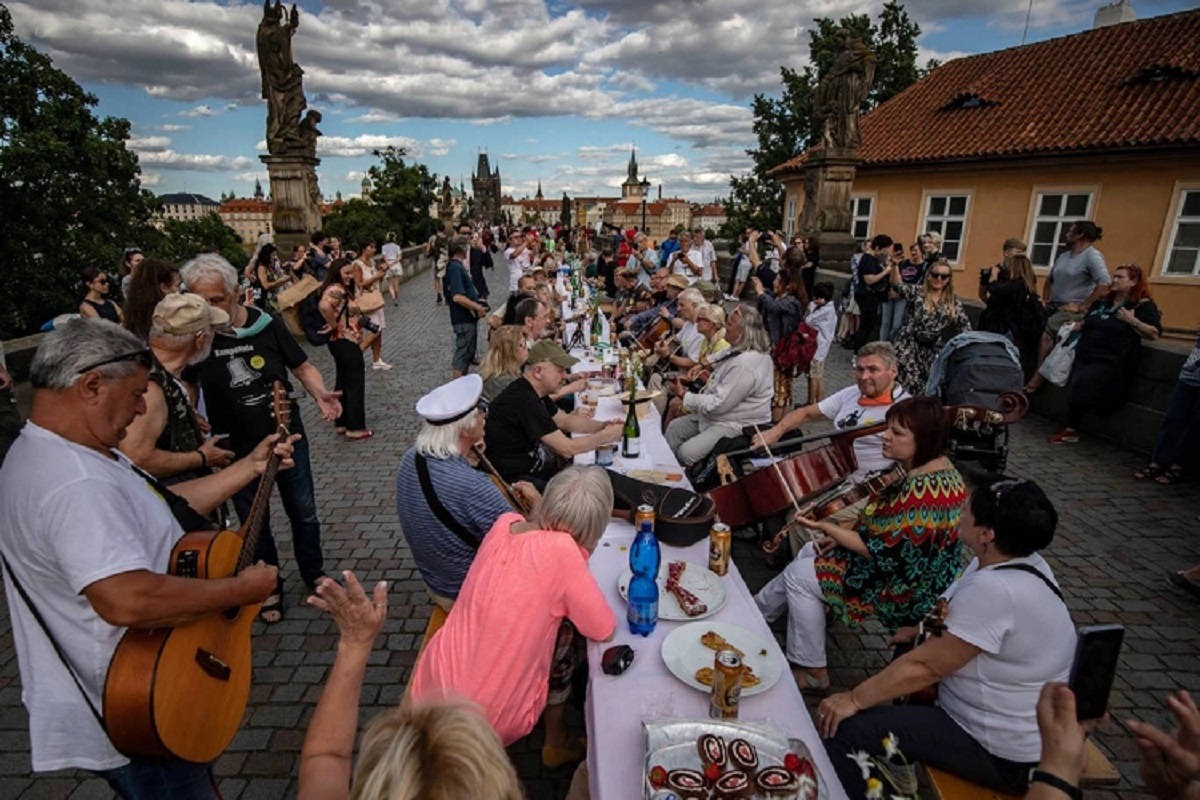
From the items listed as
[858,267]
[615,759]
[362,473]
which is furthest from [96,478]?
[858,267]

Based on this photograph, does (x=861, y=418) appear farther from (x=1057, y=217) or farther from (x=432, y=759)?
(x=1057, y=217)

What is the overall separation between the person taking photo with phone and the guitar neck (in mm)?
2341

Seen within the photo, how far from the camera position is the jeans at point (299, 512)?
382cm

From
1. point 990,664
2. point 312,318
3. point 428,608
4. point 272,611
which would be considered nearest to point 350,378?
point 312,318

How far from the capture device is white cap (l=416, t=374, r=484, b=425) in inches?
109

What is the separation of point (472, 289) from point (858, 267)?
6906mm

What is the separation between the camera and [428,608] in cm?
398

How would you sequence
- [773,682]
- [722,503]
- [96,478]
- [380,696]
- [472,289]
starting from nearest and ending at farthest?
[96,478] → [773,682] → [380,696] → [722,503] → [472,289]

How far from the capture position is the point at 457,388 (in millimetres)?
2965

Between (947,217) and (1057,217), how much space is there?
2897mm

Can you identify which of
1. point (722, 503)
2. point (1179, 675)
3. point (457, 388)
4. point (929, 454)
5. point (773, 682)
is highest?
point (457, 388)

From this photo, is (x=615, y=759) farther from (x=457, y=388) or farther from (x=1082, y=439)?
(x=1082, y=439)

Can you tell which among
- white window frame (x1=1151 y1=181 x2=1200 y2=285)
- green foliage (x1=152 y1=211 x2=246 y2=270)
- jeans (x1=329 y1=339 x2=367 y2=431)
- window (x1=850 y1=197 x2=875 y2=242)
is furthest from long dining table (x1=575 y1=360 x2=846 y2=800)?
window (x1=850 y1=197 x2=875 y2=242)

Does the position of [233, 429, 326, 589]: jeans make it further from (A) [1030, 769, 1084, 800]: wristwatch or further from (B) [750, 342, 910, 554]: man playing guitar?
(A) [1030, 769, 1084, 800]: wristwatch
